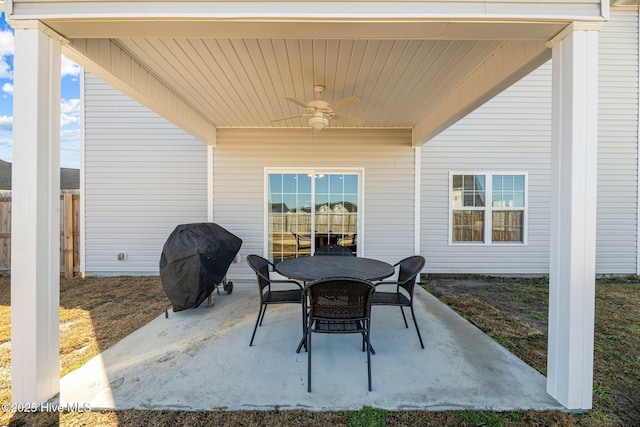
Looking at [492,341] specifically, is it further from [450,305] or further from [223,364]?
[223,364]

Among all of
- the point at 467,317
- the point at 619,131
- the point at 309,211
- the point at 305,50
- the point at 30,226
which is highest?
the point at 619,131

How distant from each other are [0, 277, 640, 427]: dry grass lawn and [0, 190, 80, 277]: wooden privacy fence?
0.45m

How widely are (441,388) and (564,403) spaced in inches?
30.2

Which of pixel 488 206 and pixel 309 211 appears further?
pixel 488 206

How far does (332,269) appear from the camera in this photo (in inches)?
112

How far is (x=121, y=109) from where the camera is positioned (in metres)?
5.30

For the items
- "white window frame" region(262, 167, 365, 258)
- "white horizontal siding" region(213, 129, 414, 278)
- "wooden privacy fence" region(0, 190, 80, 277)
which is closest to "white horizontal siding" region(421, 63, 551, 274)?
"white horizontal siding" region(213, 129, 414, 278)

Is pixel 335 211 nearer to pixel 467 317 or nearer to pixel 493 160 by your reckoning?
pixel 467 317

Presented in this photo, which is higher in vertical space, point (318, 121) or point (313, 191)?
point (318, 121)

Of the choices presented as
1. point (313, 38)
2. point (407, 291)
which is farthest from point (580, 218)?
point (313, 38)

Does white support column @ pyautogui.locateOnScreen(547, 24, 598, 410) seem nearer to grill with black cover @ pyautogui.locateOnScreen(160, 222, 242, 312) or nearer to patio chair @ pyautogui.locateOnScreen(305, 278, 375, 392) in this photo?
patio chair @ pyautogui.locateOnScreen(305, 278, 375, 392)

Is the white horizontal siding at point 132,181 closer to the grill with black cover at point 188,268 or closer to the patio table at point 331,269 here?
the grill with black cover at point 188,268

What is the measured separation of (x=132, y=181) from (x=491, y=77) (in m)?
5.90

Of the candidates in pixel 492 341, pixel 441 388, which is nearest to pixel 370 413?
pixel 441 388
